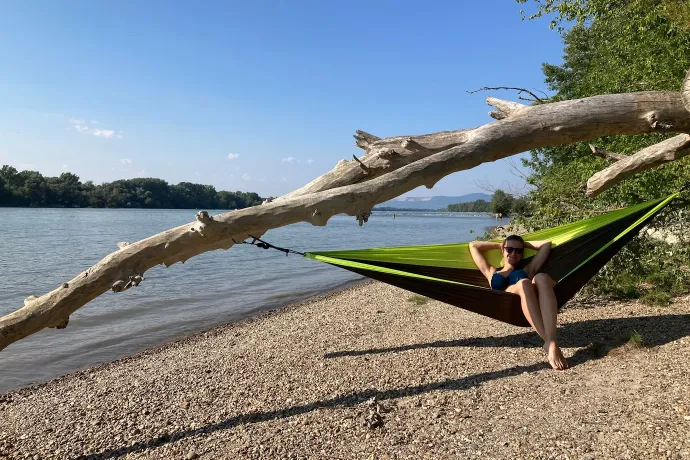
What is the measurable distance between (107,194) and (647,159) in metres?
69.0

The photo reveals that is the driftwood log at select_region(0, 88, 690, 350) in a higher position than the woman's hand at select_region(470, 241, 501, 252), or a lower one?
higher

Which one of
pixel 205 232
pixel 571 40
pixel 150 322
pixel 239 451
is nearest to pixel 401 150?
pixel 205 232

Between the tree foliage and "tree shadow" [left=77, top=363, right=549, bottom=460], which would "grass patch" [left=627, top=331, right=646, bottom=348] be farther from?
the tree foliage

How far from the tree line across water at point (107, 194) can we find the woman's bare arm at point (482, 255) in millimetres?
52769

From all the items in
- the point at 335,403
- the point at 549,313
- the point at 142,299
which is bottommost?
the point at 142,299

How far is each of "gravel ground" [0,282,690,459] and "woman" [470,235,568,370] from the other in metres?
0.22

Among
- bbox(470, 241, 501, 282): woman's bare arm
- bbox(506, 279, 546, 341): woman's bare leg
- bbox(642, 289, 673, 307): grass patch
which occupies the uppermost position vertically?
bbox(470, 241, 501, 282): woman's bare arm

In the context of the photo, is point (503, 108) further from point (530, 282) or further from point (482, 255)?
point (530, 282)

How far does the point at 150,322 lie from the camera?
23.9 ft

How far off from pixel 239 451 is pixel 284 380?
116 cm

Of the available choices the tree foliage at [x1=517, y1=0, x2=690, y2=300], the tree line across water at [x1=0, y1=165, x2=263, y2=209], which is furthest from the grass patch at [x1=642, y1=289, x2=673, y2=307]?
the tree line across water at [x1=0, y1=165, x2=263, y2=209]

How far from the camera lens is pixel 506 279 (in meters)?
3.76

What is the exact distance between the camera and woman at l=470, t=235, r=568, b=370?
3480 mm

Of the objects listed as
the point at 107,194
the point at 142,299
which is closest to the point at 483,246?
the point at 142,299
